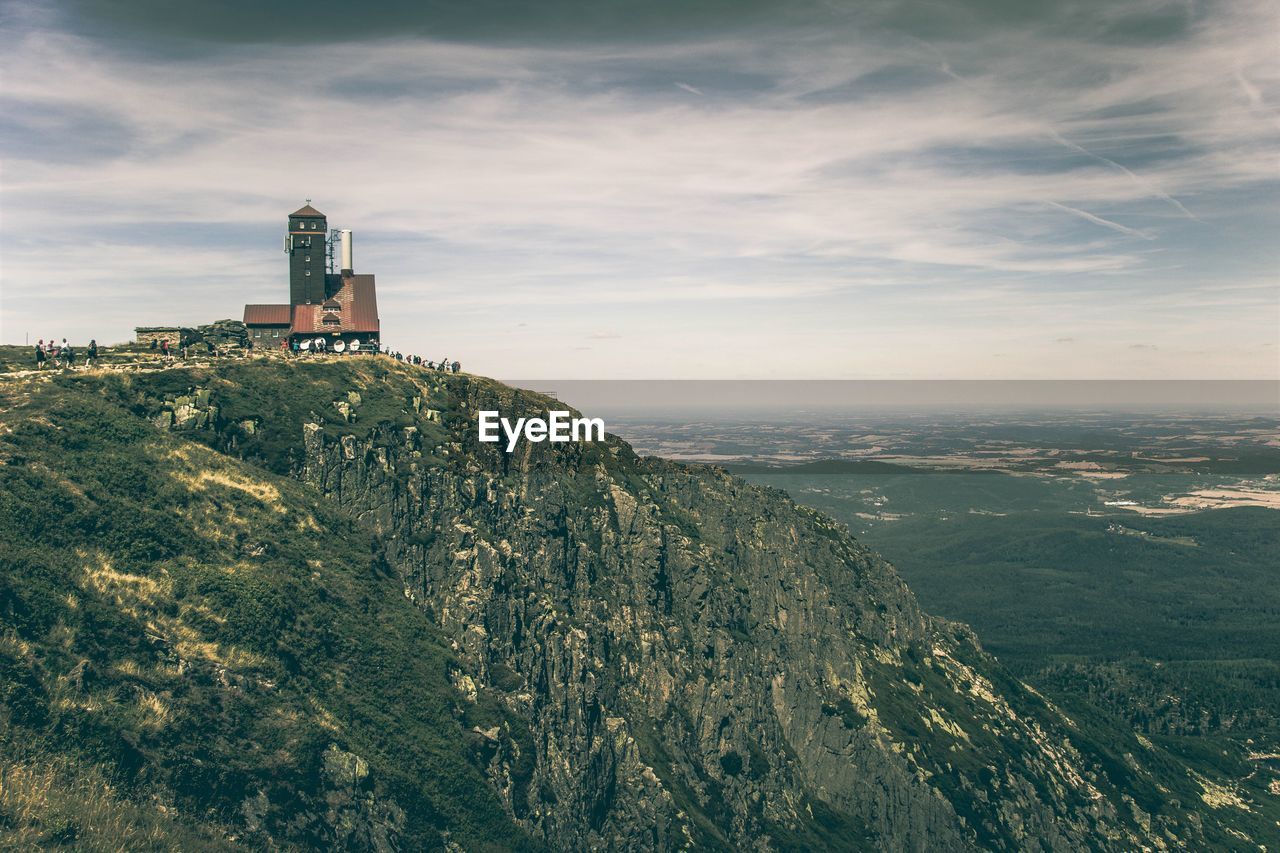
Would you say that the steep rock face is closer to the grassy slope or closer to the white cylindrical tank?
the grassy slope

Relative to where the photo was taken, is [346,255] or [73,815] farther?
[346,255]

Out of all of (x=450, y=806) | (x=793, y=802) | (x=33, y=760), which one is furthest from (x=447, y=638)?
(x=793, y=802)

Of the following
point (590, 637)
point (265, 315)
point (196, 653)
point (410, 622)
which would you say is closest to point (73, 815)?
point (196, 653)

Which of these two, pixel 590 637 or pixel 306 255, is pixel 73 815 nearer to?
pixel 590 637

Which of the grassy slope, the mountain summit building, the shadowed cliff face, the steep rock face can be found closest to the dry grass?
the grassy slope

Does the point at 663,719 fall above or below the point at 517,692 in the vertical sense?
below

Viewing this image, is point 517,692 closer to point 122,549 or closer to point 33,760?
point 122,549

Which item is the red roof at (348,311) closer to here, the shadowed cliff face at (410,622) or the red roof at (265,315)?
the red roof at (265,315)
